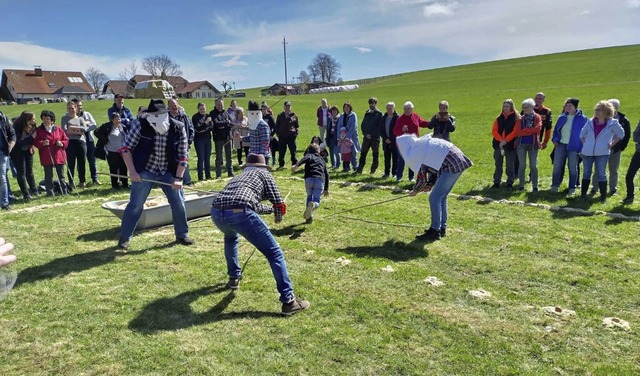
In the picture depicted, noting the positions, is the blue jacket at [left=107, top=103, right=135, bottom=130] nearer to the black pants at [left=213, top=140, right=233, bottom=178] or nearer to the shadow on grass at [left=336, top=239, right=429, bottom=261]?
the black pants at [left=213, top=140, right=233, bottom=178]

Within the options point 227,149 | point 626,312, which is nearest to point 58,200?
point 227,149

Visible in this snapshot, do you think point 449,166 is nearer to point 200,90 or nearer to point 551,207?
point 551,207

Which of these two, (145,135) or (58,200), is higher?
(145,135)

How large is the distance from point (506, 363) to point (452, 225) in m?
4.59

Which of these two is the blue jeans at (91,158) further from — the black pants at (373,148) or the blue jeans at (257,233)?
the blue jeans at (257,233)

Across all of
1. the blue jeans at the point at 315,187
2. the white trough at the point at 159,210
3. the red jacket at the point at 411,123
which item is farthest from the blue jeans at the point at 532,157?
the white trough at the point at 159,210

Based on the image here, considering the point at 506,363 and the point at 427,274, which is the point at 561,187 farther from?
the point at 506,363

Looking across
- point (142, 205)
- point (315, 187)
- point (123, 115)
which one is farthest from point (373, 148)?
point (142, 205)

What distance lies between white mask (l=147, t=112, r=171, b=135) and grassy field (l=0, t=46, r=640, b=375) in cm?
200

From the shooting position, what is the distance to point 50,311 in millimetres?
5387

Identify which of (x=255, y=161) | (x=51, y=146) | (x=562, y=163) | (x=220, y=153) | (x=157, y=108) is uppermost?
(x=157, y=108)

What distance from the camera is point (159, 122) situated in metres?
7.05

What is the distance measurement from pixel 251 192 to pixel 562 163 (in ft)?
29.7

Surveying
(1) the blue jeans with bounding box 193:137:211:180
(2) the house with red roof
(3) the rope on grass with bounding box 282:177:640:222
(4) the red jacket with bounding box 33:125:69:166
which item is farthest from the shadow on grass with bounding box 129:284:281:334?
(2) the house with red roof
